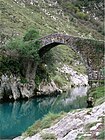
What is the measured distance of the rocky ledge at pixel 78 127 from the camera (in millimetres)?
15743

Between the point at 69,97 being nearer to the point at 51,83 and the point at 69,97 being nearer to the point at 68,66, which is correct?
the point at 51,83

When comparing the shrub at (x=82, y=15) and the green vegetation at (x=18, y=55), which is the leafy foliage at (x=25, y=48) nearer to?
the green vegetation at (x=18, y=55)

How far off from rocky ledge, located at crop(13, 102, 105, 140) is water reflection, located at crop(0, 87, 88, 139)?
12.1 m

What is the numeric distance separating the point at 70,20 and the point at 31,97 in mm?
83342

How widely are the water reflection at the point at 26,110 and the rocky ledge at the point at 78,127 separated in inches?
477

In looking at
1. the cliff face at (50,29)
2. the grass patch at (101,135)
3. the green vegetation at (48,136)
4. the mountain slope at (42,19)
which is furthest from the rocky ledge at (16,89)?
the grass patch at (101,135)

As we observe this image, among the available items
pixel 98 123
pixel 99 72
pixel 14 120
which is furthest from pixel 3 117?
pixel 98 123

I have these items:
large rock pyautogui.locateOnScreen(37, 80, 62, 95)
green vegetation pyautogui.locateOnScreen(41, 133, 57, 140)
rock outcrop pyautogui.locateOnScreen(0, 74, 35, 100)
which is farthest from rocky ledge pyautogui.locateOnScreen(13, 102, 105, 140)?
large rock pyautogui.locateOnScreen(37, 80, 62, 95)

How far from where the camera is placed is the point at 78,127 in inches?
687

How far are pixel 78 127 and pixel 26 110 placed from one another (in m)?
32.8

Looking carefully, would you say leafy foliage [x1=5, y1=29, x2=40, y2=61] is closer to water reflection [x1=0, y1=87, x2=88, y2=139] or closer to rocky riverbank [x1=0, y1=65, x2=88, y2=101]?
rocky riverbank [x1=0, y1=65, x2=88, y2=101]

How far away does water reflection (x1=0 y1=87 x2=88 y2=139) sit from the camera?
35688 mm

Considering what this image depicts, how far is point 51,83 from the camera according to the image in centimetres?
6888

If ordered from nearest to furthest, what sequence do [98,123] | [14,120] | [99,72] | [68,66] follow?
[98,123]
[14,120]
[99,72]
[68,66]
